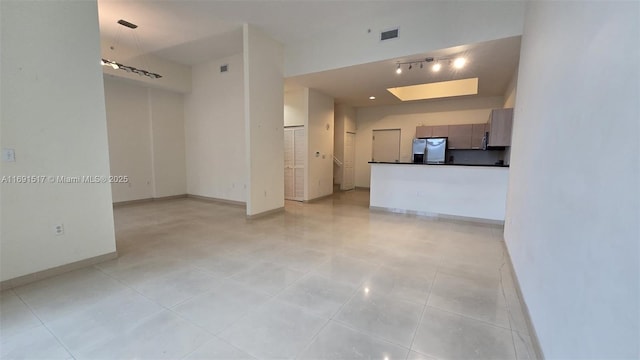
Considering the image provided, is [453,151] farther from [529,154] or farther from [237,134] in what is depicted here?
[237,134]

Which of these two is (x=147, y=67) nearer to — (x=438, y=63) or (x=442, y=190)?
(x=438, y=63)

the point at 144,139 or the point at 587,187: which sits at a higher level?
Answer: the point at 144,139

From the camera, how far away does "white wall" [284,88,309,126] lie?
665cm

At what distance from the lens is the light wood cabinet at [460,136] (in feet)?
23.7

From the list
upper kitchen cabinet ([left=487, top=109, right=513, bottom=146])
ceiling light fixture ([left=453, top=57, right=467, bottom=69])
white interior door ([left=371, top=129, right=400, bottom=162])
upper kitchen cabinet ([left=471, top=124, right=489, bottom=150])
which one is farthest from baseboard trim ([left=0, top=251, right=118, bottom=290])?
upper kitchen cabinet ([left=471, top=124, right=489, bottom=150])

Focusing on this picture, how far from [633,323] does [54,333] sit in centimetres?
318

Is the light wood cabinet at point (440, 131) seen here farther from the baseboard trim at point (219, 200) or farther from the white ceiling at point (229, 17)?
the baseboard trim at point (219, 200)

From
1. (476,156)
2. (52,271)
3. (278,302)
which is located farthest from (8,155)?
(476,156)

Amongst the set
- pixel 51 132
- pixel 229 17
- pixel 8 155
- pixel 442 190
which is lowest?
pixel 442 190

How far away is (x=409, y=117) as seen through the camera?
8.55m

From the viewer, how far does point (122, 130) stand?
20.5 ft

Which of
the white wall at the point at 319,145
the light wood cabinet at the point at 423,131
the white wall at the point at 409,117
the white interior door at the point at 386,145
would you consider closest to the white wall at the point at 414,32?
the white wall at the point at 319,145

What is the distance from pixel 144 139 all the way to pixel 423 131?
7885 mm

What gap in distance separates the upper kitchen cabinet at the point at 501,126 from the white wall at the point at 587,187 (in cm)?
275
